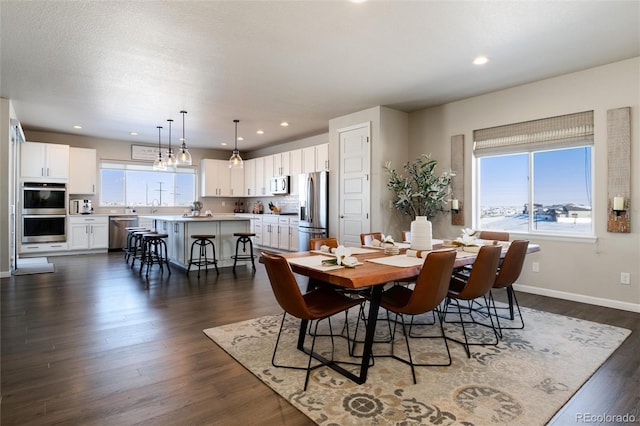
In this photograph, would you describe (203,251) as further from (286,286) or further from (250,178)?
(286,286)

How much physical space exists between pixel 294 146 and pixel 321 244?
18.4 feet

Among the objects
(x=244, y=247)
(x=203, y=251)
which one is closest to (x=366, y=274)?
(x=203, y=251)

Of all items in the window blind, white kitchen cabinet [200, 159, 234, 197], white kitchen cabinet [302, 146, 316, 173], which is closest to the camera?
the window blind

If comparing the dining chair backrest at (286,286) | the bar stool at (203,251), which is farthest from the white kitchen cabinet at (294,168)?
the dining chair backrest at (286,286)

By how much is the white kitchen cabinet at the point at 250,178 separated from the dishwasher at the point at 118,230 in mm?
2868

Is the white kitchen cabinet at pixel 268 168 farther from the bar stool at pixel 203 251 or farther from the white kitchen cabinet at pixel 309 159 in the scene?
the bar stool at pixel 203 251

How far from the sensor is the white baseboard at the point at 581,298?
12.4 ft

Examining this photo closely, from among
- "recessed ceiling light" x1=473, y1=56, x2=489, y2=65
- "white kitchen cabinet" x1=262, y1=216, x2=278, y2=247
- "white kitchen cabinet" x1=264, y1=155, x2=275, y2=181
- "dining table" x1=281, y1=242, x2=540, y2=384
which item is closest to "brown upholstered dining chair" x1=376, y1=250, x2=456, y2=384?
"dining table" x1=281, y1=242, x2=540, y2=384

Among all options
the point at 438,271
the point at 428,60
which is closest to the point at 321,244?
the point at 438,271

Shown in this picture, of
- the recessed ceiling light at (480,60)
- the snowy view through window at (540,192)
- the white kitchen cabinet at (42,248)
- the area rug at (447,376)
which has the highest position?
the recessed ceiling light at (480,60)

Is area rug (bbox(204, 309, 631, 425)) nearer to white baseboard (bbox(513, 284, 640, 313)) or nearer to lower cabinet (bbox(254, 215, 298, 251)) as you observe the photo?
white baseboard (bbox(513, 284, 640, 313))

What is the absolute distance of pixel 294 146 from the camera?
28.0 feet

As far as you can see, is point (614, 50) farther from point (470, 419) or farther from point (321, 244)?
point (470, 419)

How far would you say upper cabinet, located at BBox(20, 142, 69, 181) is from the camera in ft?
23.3
